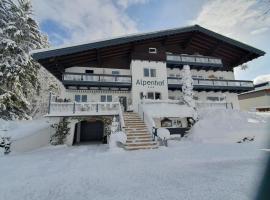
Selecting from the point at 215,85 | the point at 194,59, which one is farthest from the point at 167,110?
the point at 194,59

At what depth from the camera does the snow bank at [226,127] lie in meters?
15.1

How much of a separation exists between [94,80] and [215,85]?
1617 cm

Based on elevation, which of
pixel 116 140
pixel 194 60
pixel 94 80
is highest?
pixel 194 60

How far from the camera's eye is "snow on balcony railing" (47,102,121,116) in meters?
16.1

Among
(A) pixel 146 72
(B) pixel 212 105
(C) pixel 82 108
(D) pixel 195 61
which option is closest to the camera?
(C) pixel 82 108

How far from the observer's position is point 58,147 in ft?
51.1

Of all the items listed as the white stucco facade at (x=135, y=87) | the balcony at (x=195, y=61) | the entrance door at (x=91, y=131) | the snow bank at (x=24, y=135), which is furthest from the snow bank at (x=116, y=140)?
the balcony at (x=195, y=61)

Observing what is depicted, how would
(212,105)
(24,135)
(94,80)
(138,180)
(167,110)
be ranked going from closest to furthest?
(138,180) < (24,135) < (167,110) < (94,80) < (212,105)

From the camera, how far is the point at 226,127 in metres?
16.1

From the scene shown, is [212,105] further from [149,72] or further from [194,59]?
[149,72]

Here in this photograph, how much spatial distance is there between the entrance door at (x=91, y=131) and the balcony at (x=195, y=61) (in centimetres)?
1286

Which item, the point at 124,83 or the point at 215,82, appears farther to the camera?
the point at 215,82

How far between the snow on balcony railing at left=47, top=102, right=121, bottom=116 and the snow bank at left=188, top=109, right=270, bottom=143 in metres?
7.68

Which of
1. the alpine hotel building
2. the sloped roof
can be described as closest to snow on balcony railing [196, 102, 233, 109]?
the alpine hotel building
